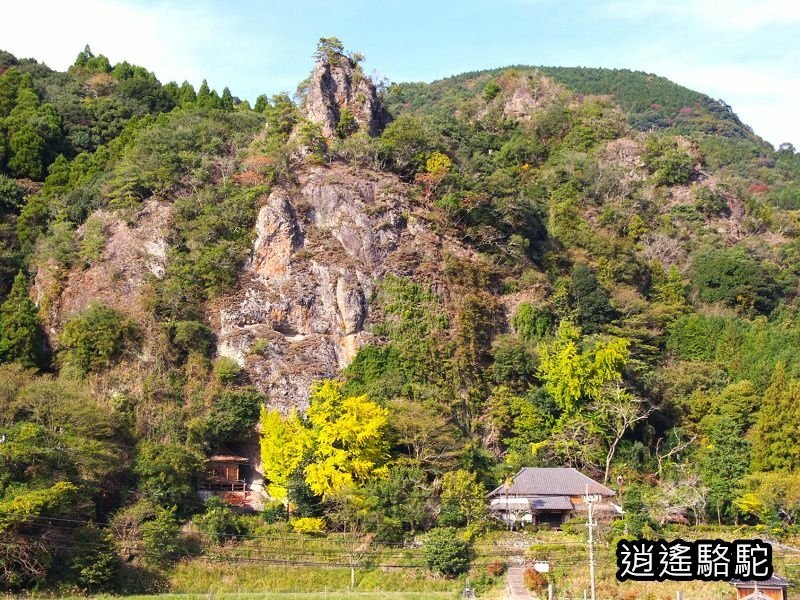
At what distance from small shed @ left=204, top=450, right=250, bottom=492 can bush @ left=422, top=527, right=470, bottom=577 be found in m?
9.55

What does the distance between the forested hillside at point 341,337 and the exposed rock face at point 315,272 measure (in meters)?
0.12

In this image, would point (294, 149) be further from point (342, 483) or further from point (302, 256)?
point (342, 483)

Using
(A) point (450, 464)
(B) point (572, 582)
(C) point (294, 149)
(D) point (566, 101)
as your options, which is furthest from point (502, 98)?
(B) point (572, 582)

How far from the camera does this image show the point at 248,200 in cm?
4466

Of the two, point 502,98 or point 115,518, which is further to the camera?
point 502,98

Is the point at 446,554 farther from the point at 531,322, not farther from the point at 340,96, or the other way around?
the point at 340,96

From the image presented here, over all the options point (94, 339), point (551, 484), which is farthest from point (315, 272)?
point (551, 484)

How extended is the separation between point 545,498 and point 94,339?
2106cm

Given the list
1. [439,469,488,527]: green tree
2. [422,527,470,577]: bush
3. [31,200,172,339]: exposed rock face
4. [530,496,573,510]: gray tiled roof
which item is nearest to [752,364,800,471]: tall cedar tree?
[530,496,573,510]: gray tiled roof

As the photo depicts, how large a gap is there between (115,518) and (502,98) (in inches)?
2078

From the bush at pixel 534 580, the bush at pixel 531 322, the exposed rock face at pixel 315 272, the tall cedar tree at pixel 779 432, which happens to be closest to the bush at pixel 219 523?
the exposed rock face at pixel 315 272

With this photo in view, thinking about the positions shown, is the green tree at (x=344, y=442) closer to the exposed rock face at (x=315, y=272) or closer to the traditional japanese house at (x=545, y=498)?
the exposed rock face at (x=315, y=272)

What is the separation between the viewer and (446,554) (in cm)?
3006

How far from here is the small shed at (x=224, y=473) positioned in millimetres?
35719
